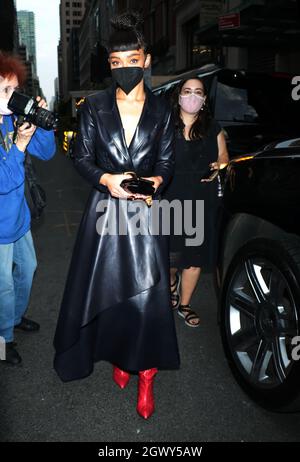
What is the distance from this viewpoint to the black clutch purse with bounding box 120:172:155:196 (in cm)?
206

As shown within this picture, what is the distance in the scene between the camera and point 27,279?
3.19 meters

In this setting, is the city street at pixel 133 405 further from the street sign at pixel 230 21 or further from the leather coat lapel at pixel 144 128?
the street sign at pixel 230 21

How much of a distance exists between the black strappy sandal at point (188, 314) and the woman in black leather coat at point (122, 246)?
1205 millimetres

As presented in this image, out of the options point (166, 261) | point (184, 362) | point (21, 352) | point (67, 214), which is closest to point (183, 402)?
point (184, 362)

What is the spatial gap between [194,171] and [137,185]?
1.46m

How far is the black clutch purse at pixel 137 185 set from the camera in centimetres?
206

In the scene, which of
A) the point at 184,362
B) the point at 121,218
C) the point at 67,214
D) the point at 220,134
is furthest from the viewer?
the point at 67,214

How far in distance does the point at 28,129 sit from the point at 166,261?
1078 mm

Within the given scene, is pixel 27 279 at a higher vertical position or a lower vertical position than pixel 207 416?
higher

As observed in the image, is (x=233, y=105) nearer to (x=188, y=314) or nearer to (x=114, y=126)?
(x=188, y=314)

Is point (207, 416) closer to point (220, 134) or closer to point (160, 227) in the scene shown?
point (160, 227)

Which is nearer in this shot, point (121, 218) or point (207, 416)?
point (121, 218)

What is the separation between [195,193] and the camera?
3.49m

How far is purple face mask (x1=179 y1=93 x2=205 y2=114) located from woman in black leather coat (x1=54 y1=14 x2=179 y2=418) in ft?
3.26
